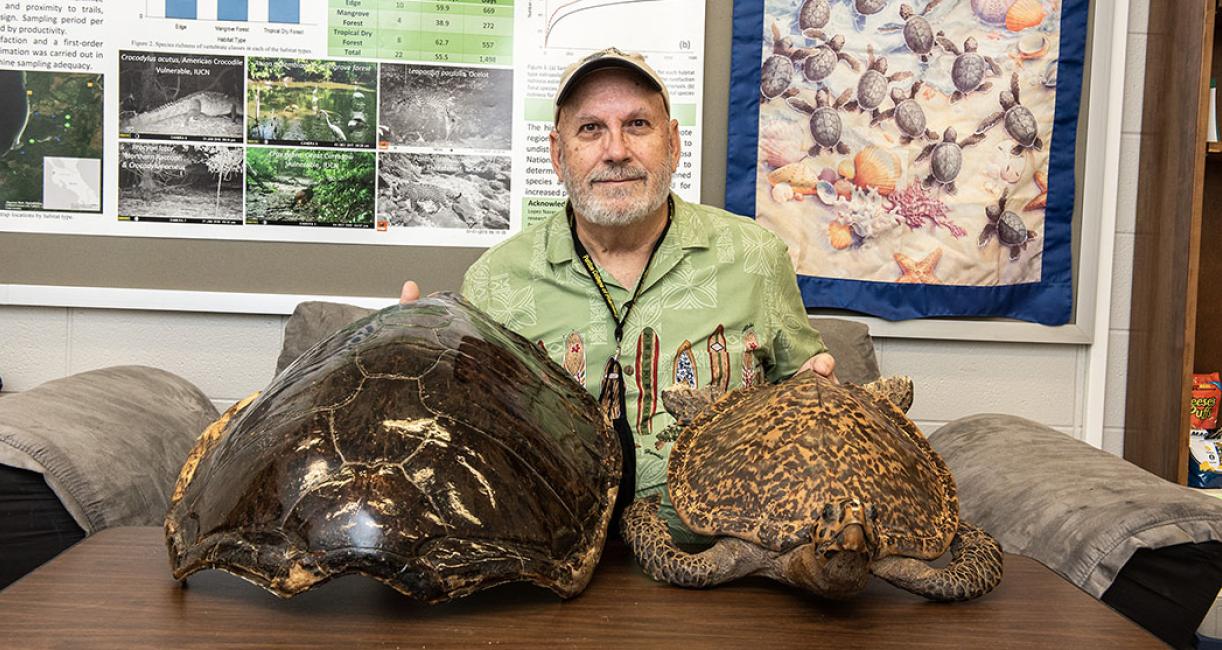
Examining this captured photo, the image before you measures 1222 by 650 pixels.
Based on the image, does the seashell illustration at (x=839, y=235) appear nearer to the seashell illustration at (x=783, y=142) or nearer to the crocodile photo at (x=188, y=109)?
the seashell illustration at (x=783, y=142)

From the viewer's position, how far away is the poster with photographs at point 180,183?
104 inches

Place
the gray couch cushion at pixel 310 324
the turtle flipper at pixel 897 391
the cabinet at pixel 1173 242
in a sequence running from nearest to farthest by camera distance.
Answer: the turtle flipper at pixel 897 391 < the gray couch cushion at pixel 310 324 < the cabinet at pixel 1173 242

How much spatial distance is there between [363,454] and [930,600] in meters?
0.63

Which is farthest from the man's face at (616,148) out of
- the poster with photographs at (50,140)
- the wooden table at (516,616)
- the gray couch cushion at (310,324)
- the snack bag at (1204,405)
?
the snack bag at (1204,405)

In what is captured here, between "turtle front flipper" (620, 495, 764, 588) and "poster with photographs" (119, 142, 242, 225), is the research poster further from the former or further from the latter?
"turtle front flipper" (620, 495, 764, 588)

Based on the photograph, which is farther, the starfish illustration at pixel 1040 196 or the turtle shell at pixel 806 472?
the starfish illustration at pixel 1040 196

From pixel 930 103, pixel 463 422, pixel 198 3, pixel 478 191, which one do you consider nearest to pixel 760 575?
pixel 463 422

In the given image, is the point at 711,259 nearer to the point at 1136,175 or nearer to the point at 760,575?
the point at 760,575

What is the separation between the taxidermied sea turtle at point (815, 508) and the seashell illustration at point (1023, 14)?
1.98m

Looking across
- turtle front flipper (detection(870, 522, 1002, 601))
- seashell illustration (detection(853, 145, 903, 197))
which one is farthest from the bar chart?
turtle front flipper (detection(870, 522, 1002, 601))

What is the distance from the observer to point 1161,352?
8.79 feet

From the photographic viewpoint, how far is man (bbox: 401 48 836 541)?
5.88 ft

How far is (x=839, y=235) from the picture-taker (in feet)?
9.08

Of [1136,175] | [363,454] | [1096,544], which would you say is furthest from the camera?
[1136,175]
